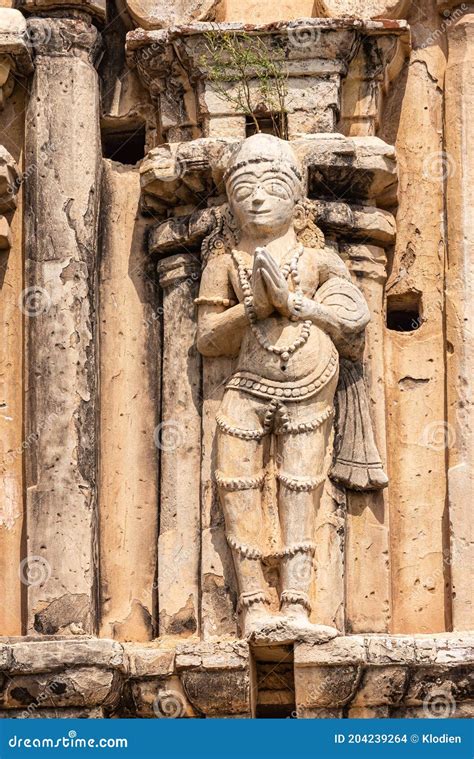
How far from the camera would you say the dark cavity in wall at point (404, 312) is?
16609mm

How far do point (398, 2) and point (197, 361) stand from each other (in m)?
2.19

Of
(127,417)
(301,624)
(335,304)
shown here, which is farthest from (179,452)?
(301,624)

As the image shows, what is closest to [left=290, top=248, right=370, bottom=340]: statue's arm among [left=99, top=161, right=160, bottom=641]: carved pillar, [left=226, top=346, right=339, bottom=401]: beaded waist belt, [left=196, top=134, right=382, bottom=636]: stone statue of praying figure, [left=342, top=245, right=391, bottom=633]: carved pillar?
[left=196, top=134, right=382, bottom=636]: stone statue of praying figure

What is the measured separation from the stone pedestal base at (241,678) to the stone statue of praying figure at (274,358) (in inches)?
10.0

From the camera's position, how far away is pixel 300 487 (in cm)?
1580

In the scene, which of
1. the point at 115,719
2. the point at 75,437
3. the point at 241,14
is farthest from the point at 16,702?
the point at 241,14

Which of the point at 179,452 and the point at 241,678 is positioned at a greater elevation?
the point at 179,452

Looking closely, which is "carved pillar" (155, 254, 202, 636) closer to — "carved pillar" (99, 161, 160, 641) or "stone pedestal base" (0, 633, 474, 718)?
"carved pillar" (99, 161, 160, 641)

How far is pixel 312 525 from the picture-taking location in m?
15.8

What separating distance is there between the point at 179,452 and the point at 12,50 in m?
2.28

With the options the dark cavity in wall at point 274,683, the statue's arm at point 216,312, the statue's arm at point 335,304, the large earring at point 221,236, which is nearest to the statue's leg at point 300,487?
the dark cavity in wall at point 274,683

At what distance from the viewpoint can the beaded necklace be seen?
15.9 meters

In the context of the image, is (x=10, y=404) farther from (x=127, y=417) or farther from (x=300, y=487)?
(x=300, y=487)

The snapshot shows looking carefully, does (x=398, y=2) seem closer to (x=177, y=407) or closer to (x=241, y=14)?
(x=241, y=14)
